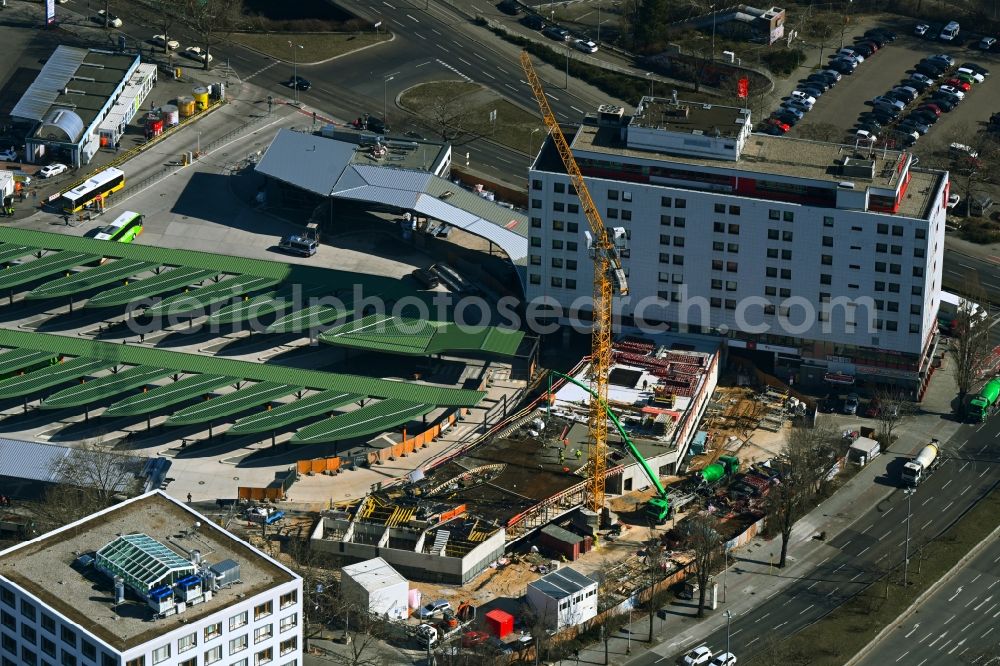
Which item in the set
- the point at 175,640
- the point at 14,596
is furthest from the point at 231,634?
the point at 14,596

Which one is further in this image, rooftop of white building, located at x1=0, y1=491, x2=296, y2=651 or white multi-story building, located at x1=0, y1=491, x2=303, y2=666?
rooftop of white building, located at x1=0, y1=491, x2=296, y2=651

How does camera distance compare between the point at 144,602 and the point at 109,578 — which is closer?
the point at 144,602

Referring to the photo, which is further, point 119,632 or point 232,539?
point 232,539

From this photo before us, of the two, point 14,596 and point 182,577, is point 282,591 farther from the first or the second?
point 14,596

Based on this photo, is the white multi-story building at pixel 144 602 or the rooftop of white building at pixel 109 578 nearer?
the white multi-story building at pixel 144 602

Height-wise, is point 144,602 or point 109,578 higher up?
point 109,578
